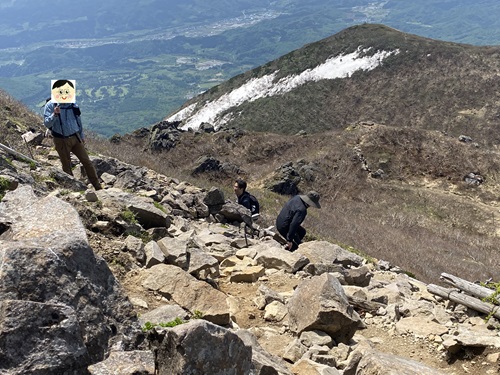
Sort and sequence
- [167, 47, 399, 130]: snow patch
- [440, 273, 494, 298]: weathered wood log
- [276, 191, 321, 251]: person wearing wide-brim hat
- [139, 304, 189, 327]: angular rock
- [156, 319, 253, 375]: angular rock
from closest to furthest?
[156, 319, 253, 375]: angular rock, [139, 304, 189, 327]: angular rock, [440, 273, 494, 298]: weathered wood log, [276, 191, 321, 251]: person wearing wide-brim hat, [167, 47, 399, 130]: snow patch

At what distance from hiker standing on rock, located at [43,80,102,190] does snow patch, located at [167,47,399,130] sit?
53.1m

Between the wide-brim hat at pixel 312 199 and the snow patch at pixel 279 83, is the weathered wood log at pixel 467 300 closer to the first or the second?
the wide-brim hat at pixel 312 199

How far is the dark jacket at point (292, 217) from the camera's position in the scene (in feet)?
28.7

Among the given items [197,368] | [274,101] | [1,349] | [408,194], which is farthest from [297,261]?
[274,101]

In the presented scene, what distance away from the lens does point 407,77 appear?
59812mm

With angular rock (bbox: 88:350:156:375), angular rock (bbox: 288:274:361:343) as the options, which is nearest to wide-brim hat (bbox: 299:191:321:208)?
angular rock (bbox: 288:274:361:343)

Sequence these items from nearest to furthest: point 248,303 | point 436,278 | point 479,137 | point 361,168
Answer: point 248,303, point 436,278, point 361,168, point 479,137

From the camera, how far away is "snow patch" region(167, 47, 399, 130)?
209ft

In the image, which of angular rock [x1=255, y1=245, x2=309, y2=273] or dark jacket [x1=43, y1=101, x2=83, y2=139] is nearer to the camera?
angular rock [x1=255, y1=245, x2=309, y2=273]

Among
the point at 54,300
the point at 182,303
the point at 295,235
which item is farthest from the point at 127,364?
the point at 295,235

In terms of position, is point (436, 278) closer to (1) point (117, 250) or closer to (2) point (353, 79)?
(1) point (117, 250)

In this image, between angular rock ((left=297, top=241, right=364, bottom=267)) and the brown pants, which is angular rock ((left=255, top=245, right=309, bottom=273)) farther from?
the brown pants

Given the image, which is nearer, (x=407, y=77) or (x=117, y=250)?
(x=117, y=250)

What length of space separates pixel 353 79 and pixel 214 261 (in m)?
60.2
